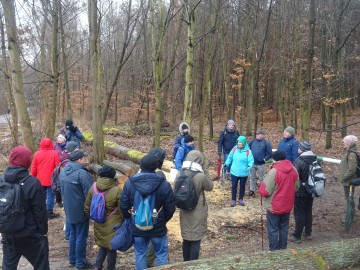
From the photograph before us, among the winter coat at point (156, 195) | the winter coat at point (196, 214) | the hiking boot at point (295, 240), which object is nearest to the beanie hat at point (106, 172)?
the winter coat at point (156, 195)

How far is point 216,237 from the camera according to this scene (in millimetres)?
7152

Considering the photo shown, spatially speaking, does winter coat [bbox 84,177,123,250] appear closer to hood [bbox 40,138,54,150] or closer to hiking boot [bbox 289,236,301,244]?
hood [bbox 40,138,54,150]

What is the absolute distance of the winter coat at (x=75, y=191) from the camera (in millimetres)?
5438

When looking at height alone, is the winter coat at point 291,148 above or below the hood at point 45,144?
below

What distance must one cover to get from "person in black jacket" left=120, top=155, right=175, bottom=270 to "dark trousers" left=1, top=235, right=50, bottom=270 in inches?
43.7

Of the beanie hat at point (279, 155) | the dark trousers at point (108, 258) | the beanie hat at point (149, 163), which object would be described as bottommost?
the dark trousers at point (108, 258)

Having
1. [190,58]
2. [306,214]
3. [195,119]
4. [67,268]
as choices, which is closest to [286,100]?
[195,119]

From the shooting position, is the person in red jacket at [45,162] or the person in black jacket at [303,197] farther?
the person in red jacket at [45,162]

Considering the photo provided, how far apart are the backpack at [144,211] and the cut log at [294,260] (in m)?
0.57

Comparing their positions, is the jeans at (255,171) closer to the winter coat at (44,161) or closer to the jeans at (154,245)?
the winter coat at (44,161)

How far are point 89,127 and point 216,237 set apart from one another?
16.2 meters

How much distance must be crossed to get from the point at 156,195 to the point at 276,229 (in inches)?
104

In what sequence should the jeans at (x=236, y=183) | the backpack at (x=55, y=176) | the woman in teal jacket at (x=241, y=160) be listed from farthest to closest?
the jeans at (x=236, y=183) → the woman in teal jacket at (x=241, y=160) → the backpack at (x=55, y=176)

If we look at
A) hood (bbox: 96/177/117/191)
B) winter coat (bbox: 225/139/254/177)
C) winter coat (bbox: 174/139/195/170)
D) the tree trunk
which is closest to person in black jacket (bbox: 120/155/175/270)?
hood (bbox: 96/177/117/191)
